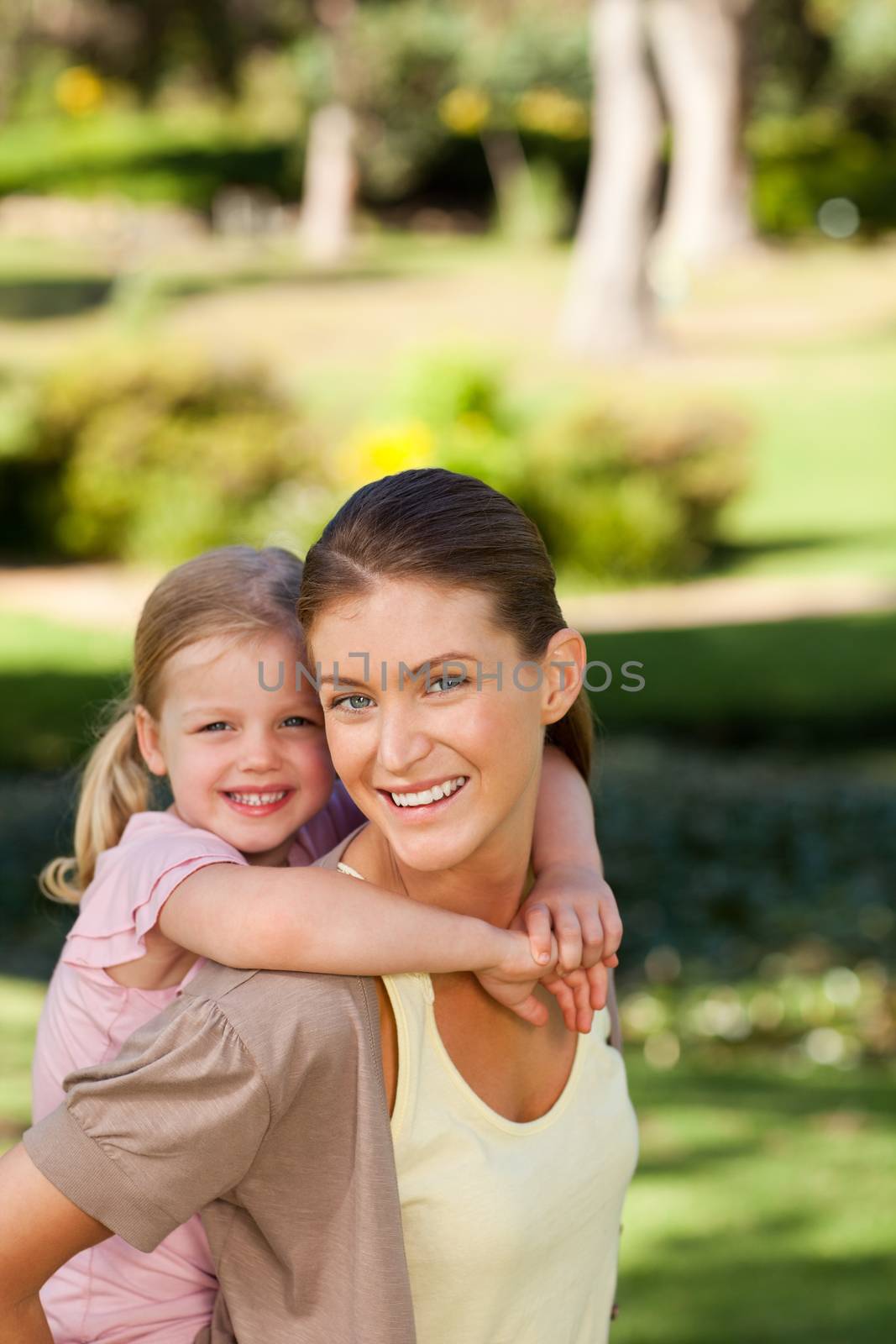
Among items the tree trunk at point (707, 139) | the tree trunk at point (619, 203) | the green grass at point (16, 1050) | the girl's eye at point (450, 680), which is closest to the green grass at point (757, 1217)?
the green grass at point (16, 1050)

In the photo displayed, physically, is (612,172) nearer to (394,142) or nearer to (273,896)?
(394,142)

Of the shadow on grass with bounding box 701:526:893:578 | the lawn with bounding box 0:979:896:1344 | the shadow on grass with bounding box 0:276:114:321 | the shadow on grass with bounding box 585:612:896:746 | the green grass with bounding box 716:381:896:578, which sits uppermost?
the shadow on grass with bounding box 0:276:114:321

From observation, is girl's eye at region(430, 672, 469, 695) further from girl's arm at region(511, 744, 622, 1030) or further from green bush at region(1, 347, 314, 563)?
green bush at region(1, 347, 314, 563)

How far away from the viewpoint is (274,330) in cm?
2750

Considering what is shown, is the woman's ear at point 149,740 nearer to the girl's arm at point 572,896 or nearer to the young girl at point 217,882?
the young girl at point 217,882

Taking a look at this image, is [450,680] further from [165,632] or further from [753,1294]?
[753,1294]

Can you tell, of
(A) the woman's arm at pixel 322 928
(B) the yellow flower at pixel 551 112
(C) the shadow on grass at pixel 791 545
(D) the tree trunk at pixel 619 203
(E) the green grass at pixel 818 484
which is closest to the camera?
(A) the woman's arm at pixel 322 928

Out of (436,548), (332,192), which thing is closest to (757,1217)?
(436,548)

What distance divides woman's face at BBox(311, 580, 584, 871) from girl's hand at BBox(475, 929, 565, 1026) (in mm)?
114

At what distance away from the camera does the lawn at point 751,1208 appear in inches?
158

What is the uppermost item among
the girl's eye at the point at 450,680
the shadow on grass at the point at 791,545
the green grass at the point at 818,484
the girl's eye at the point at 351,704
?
the girl's eye at the point at 450,680

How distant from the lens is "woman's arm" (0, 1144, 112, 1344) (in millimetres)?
1581

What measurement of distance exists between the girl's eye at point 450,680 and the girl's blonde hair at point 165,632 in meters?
0.43

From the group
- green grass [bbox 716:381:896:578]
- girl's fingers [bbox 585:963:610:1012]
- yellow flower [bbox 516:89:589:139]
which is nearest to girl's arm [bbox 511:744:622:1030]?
girl's fingers [bbox 585:963:610:1012]
